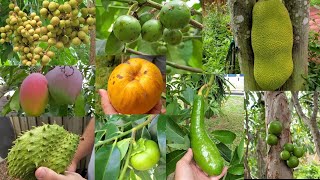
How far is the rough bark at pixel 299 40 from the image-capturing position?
5.50 ft

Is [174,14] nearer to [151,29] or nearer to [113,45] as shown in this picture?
[151,29]

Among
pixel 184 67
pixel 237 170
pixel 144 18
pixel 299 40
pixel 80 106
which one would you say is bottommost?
pixel 237 170

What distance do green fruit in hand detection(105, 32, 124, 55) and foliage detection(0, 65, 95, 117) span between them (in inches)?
7.3

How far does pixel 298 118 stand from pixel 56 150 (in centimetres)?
96

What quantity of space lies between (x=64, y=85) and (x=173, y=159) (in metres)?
0.54

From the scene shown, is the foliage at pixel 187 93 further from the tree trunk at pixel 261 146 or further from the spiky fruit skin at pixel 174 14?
the spiky fruit skin at pixel 174 14

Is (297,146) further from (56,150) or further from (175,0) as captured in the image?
(56,150)

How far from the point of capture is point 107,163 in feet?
6.08

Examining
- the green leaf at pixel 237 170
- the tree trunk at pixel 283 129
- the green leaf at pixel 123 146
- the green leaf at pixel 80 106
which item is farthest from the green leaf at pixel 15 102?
the tree trunk at pixel 283 129

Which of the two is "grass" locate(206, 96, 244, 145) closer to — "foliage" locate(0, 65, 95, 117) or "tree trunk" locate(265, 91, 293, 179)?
"tree trunk" locate(265, 91, 293, 179)

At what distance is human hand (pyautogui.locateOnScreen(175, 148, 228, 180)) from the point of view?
5.72ft

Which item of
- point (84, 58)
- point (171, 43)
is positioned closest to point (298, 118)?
point (171, 43)

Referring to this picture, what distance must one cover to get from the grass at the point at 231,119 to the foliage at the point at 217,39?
0.43 ft

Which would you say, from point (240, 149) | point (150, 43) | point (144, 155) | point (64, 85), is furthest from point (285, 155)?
point (64, 85)
